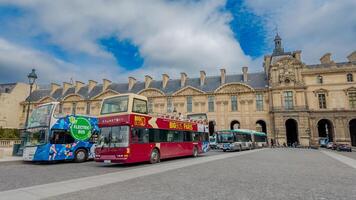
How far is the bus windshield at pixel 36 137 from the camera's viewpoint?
15188 mm

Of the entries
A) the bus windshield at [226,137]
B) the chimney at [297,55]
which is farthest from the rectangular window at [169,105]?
the chimney at [297,55]

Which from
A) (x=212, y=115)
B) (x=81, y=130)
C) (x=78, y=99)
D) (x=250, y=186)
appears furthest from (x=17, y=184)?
(x=78, y=99)

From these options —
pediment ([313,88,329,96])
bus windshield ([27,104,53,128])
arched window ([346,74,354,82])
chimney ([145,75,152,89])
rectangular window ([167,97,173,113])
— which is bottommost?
bus windshield ([27,104,53,128])

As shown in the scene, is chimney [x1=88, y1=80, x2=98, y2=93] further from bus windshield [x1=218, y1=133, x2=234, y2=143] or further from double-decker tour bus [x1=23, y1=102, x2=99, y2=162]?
double-decker tour bus [x1=23, y1=102, x2=99, y2=162]

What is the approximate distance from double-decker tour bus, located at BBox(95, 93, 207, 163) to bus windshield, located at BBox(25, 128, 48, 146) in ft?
13.9

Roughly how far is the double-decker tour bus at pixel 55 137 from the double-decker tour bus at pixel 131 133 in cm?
361

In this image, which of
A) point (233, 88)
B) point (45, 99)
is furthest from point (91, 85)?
point (233, 88)

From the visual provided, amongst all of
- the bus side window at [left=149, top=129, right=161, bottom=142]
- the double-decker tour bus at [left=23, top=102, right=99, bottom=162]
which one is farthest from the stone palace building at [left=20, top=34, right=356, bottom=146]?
the bus side window at [left=149, top=129, right=161, bottom=142]

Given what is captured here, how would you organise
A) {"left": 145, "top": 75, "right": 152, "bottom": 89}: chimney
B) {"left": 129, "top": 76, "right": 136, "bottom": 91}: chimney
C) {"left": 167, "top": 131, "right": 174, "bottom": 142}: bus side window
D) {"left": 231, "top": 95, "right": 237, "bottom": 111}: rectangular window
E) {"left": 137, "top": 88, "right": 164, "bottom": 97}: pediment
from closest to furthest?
{"left": 167, "top": 131, "right": 174, "bottom": 142}: bus side window → {"left": 231, "top": 95, "right": 237, "bottom": 111}: rectangular window → {"left": 137, "top": 88, "right": 164, "bottom": 97}: pediment → {"left": 145, "top": 75, "right": 152, "bottom": 89}: chimney → {"left": 129, "top": 76, "right": 136, "bottom": 91}: chimney

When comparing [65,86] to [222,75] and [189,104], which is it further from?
[222,75]

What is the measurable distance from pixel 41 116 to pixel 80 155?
3742mm

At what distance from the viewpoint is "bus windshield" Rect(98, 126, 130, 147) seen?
12.9 metres

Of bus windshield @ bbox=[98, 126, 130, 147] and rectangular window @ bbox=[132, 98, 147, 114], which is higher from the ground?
rectangular window @ bbox=[132, 98, 147, 114]

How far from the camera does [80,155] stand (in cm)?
1695
